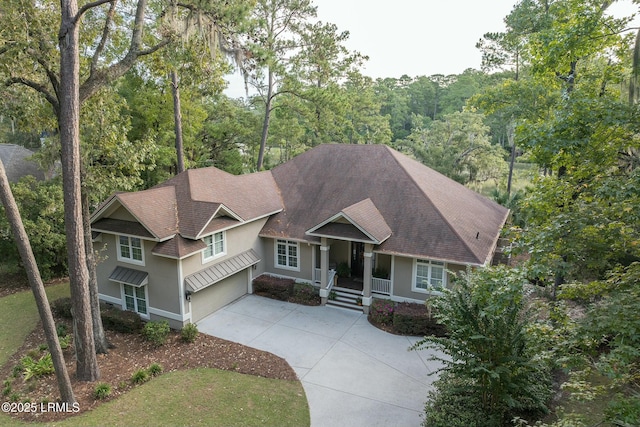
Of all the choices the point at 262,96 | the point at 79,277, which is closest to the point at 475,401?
the point at 79,277

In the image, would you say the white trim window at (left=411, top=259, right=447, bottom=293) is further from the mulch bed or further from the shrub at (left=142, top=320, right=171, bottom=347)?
the shrub at (left=142, top=320, right=171, bottom=347)

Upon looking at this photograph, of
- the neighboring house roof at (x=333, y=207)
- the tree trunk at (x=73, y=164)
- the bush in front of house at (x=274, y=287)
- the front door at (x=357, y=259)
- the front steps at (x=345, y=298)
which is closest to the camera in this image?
the tree trunk at (x=73, y=164)

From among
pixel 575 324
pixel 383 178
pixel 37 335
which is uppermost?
pixel 383 178

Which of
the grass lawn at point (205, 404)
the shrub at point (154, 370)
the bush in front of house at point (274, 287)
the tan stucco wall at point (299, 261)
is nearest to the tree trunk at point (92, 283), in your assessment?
the shrub at point (154, 370)

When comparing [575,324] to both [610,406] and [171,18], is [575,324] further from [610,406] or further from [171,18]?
[171,18]

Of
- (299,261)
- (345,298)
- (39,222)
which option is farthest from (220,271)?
(39,222)

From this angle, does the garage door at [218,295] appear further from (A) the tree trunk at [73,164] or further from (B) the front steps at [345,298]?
(A) the tree trunk at [73,164]
